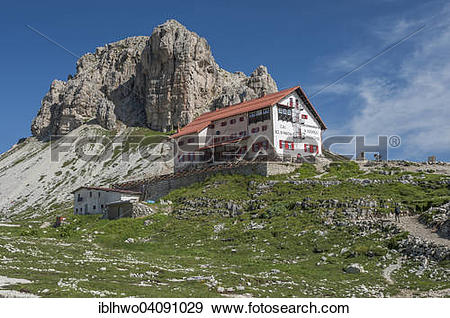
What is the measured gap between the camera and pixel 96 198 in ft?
244

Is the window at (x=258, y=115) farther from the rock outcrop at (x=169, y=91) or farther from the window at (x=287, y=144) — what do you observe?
the rock outcrop at (x=169, y=91)

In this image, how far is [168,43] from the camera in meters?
175

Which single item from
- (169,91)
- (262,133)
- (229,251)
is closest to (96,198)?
(262,133)

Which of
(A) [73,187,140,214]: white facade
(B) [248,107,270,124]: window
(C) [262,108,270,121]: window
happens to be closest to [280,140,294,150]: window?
(C) [262,108,270,121]: window

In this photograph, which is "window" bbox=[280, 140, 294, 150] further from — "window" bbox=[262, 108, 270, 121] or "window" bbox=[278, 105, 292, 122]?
"window" bbox=[262, 108, 270, 121]

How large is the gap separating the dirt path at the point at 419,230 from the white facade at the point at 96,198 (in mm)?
44799

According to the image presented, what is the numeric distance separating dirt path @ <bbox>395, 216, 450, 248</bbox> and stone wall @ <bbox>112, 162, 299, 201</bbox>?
2476 centimetres

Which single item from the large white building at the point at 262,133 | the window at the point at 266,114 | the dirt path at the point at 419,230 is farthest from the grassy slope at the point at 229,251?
the window at the point at 266,114

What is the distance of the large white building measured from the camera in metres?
72.6

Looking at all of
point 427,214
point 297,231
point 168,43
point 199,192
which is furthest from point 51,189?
point 427,214

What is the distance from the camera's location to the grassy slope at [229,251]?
2688 centimetres

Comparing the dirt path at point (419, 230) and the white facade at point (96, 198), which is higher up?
the white facade at point (96, 198)

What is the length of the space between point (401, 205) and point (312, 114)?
36.2m

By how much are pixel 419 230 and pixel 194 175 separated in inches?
1592
